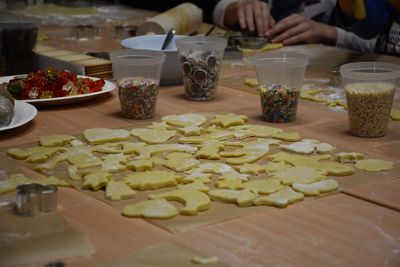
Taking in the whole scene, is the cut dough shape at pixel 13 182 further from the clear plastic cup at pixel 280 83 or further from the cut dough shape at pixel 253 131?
the clear plastic cup at pixel 280 83

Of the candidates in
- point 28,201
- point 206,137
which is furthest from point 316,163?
point 28,201

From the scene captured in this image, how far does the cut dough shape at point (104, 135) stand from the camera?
1.76 metres

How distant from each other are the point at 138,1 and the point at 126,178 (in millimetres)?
3410

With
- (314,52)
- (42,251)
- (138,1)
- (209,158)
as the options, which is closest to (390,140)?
(209,158)

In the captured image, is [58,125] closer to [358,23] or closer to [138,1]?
[358,23]

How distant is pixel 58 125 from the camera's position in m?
1.94

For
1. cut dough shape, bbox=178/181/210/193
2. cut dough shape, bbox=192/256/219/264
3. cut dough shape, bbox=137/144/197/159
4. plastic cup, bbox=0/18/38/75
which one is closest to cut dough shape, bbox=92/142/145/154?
cut dough shape, bbox=137/144/197/159

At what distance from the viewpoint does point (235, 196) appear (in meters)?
1.40

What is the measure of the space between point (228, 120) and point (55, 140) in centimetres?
46

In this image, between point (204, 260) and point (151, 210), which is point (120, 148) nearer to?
point (151, 210)

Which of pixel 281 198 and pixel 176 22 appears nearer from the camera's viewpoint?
pixel 281 198

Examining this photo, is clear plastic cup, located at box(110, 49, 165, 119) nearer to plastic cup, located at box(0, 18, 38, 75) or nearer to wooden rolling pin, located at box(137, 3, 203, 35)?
plastic cup, located at box(0, 18, 38, 75)

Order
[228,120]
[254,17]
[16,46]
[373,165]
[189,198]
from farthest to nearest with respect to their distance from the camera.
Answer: [254,17] → [16,46] → [228,120] → [373,165] → [189,198]

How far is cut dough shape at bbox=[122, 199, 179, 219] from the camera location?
4.33 feet
